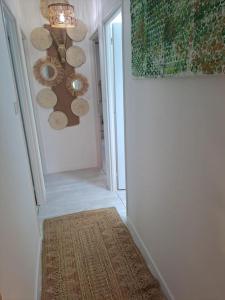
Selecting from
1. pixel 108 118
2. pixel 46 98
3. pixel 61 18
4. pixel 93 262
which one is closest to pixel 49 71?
pixel 46 98

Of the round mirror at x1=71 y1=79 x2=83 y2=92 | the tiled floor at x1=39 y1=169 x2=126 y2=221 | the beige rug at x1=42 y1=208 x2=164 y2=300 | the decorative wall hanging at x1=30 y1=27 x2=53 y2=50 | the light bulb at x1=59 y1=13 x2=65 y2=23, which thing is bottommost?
the beige rug at x1=42 y1=208 x2=164 y2=300

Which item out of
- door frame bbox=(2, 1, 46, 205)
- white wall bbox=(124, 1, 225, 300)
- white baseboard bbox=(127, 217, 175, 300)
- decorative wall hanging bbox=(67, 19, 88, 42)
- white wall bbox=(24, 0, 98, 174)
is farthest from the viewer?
white wall bbox=(24, 0, 98, 174)

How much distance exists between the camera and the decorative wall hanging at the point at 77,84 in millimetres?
3260

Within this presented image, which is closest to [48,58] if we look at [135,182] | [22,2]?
[22,2]

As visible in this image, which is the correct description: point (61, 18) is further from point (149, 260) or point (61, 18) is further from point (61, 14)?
point (149, 260)

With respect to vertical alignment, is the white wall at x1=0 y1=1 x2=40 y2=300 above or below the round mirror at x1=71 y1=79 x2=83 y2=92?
below

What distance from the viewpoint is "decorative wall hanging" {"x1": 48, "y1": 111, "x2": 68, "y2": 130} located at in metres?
3.35

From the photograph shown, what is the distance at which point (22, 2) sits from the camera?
2844 mm

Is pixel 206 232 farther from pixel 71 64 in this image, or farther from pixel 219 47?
pixel 71 64

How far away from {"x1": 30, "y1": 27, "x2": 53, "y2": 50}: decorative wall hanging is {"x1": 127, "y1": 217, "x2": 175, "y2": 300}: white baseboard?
7.97 feet

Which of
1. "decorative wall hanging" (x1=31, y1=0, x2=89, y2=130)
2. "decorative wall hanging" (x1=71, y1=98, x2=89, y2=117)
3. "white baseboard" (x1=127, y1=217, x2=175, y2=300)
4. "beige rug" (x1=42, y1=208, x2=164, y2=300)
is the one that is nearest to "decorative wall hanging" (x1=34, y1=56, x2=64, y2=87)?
"decorative wall hanging" (x1=31, y1=0, x2=89, y2=130)

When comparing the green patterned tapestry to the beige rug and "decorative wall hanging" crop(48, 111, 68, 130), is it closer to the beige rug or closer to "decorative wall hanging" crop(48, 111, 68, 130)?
the beige rug

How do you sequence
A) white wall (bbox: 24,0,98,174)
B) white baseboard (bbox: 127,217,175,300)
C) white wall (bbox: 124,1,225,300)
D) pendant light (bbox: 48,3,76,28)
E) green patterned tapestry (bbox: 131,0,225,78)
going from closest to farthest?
1. green patterned tapestry (bbox: 131,0,225,78)
2. white wall (bbox: 124,1,225,300)
3. white baseboard (bbox: 127,217,175,300)
4. pendant light (bbox: 48,3,76,28)
5. white wall (bbox: 24,0,98,174)

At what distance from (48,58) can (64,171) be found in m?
1.66
